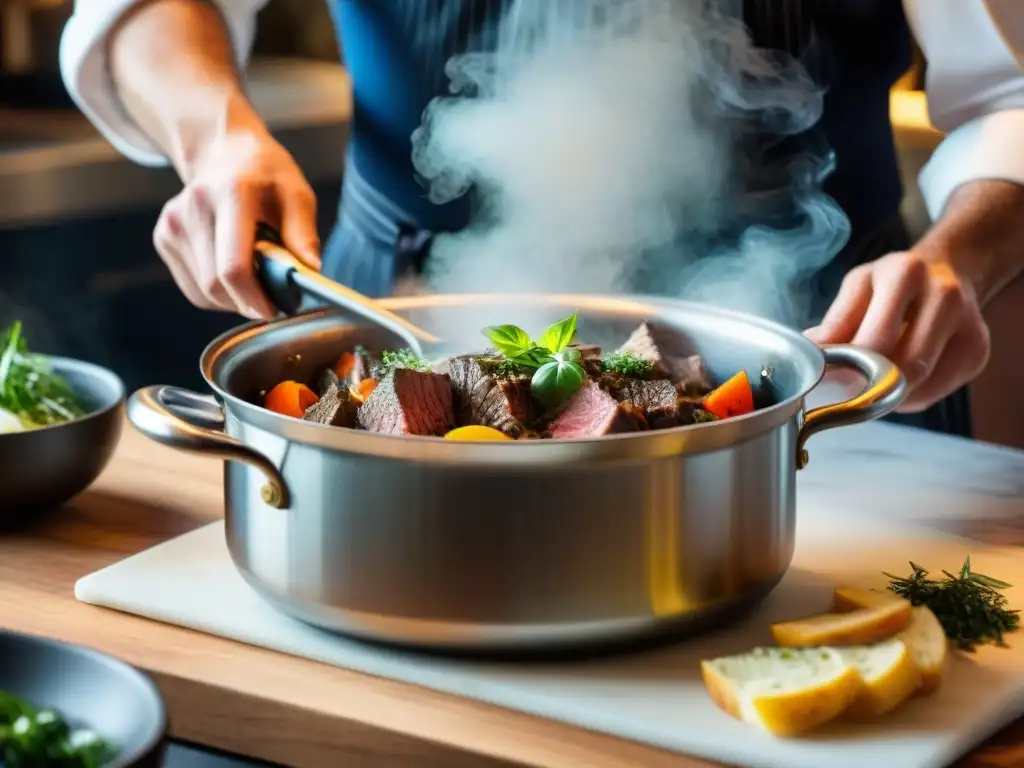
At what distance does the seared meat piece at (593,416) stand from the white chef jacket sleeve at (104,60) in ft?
3.90

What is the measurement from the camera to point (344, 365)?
153 cm

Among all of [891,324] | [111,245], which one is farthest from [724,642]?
[111,245]

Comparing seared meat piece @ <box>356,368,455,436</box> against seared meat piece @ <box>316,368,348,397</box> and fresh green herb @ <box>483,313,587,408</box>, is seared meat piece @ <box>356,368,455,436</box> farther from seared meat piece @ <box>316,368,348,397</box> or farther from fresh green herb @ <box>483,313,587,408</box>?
seared meat piece @ <box>316,368,348,397</box>

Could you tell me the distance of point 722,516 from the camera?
114 centimetres

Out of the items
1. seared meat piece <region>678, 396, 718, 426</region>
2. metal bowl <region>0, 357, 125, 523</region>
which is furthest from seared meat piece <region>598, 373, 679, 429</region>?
metal bowl <region>0, 357, 125, 523</region>

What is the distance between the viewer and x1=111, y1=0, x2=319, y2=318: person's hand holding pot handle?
168cm

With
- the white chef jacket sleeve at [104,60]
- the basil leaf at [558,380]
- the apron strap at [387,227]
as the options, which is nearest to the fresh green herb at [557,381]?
the basil leaf at [558,380]

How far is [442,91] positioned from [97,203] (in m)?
1.97

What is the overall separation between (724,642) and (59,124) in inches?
134

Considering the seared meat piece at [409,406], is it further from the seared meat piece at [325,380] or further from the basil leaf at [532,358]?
the seared meat piece at [325,380]

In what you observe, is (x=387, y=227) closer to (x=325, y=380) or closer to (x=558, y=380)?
(x=325, y=380)

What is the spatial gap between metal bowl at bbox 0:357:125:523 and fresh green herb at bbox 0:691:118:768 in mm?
643

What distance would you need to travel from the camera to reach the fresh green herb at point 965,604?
1206 millimetres

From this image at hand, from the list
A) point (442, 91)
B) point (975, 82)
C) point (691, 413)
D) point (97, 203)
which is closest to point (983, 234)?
point (975, 82)
